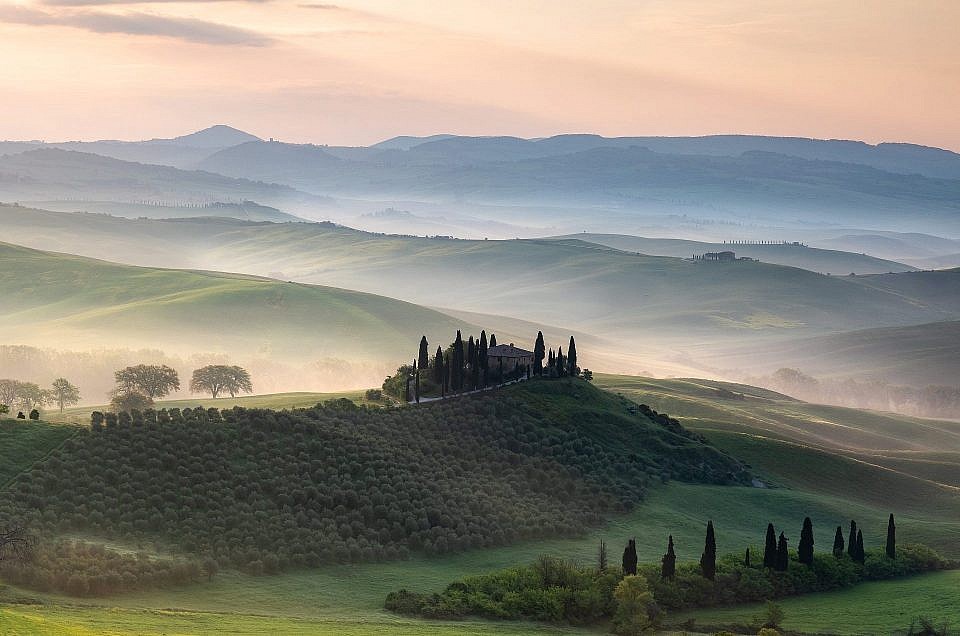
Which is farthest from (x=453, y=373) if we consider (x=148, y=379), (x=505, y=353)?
(x=148, y=379)

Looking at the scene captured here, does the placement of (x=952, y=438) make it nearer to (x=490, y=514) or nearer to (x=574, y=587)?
(x=490, y=514)

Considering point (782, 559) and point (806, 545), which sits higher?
point (806, 545)

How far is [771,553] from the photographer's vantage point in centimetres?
7656

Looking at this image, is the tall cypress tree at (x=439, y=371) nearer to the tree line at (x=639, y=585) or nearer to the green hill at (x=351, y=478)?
the green hill at (x=351, y=478)

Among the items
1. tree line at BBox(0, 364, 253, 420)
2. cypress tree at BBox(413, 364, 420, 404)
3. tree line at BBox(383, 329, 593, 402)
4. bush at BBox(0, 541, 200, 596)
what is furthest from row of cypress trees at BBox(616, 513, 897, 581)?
tree line at BBox(0, 364, 253, 420)

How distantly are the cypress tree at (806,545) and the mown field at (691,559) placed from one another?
12.1ft

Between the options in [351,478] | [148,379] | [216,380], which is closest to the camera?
[351,478]

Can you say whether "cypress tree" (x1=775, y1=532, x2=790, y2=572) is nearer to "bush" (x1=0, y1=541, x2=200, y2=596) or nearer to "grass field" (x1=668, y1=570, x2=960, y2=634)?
"grass field" (x1=668, y1=570, x2=960, y2=634)

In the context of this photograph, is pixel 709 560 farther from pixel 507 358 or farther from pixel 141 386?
pixel 141 386

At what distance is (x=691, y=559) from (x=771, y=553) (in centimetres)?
707

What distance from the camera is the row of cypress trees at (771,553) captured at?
2730 inches

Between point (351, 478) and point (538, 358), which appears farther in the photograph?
point (538, 358)

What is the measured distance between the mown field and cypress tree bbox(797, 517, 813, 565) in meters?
3.70

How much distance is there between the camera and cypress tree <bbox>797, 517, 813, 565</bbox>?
7694cm
